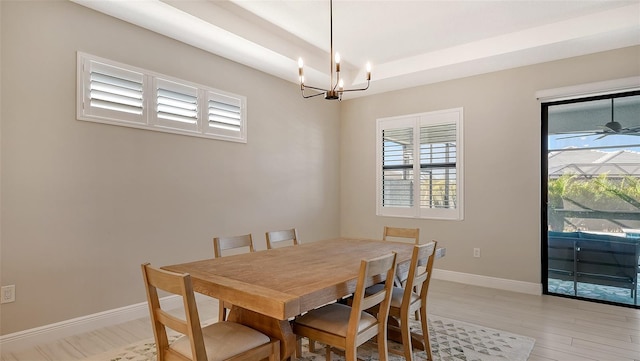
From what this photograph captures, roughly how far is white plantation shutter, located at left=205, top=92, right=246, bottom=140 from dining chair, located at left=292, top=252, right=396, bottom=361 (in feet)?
8.52

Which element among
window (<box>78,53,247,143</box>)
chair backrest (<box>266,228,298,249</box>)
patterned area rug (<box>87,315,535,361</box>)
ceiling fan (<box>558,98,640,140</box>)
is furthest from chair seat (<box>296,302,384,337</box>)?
ceiling fan (<box>558,98,640,140</box>)

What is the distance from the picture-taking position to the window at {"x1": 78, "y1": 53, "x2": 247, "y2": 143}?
10.0ft

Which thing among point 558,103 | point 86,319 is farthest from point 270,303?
point 558,103

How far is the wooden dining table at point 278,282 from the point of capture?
1.58 meters

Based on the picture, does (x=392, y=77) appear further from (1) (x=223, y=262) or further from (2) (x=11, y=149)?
(2) (x=11, y=149)

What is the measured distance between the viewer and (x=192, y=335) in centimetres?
150

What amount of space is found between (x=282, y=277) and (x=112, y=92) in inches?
96.3

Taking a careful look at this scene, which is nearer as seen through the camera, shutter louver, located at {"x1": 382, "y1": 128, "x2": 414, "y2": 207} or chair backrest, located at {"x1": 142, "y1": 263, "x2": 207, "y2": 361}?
chair backrest, located at {"x1": 142, "y1": 263, "x2": 207, "y2": 361}

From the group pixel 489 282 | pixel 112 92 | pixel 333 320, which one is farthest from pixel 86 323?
pixel 489 282

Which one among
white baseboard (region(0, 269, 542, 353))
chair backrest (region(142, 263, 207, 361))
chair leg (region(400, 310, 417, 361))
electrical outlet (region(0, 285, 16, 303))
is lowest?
white baseboard (region(0, 269, 542, 353))

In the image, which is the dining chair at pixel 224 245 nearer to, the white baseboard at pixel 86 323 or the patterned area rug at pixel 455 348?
the patterned area rug at pixel 455 348

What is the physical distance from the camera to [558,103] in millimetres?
4172

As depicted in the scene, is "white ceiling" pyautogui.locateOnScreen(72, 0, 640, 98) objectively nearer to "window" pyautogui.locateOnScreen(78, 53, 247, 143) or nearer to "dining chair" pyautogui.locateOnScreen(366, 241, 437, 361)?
"window" pyautogui.locateOnScreen(78, 53, 247, 143)

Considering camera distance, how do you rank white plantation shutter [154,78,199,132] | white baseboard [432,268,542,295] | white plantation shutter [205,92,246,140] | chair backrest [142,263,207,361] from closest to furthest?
chair backrest [142,263,207,361] → white plantation shutter [154,78,199,132] → white plantation shutter [205,92,246,140] → white baseboard [432,268,542,295]
